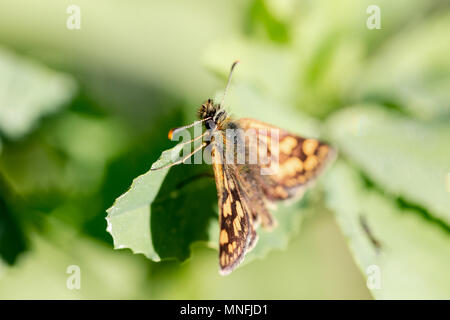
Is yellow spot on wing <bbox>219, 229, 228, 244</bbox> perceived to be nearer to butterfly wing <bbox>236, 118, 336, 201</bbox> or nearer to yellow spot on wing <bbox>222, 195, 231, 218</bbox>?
yellow spot on wing <bbox>222, 195, 231, 218</bbox>

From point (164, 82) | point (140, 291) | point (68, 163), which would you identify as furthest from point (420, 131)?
point (68, 163)

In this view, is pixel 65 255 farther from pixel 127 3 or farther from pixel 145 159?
pixel 127 3

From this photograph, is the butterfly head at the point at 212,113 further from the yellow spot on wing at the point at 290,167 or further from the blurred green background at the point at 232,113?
the yellow spot on wing at the point at 290,167

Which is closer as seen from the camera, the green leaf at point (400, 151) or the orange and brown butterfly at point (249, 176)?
the orange and brown butterfly at point (249, 176)

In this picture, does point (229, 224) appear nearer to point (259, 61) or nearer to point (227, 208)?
point (227, 208)

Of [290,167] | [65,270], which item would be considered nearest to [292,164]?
[290,167]

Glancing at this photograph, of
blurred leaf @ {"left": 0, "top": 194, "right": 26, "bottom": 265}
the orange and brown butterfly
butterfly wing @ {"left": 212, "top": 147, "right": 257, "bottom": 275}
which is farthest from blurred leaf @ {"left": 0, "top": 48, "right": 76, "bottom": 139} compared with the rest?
butterfly wing @ {"left": 212, "top": 147, "right": 257, "bottom": 275}

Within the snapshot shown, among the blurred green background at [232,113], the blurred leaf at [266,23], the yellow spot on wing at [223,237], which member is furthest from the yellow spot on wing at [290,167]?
the blurred leaf at [266,23]
